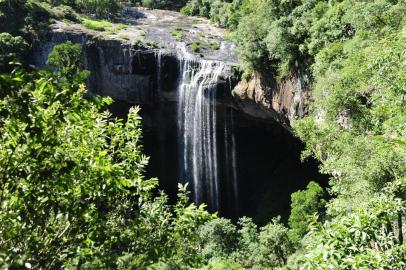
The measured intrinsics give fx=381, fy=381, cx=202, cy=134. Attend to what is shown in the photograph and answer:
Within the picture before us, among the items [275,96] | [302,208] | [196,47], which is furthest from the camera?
[196,47]

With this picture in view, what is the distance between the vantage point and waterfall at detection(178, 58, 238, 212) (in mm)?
30484

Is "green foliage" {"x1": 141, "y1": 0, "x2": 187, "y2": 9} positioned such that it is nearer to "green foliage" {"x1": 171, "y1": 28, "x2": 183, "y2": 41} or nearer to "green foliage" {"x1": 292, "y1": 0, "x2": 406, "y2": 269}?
"green foliage" {"x1": 171, "y1": 28, "x2": 183, "y2": 41}

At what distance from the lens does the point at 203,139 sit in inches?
1284

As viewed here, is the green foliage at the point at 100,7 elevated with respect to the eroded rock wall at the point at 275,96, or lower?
elevated

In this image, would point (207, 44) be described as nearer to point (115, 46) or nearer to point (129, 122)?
point (115, 46)

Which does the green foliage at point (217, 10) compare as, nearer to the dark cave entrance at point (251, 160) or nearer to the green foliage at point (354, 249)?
the dark cave entrance at point (251, 160)

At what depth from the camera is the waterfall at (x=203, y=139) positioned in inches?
1200

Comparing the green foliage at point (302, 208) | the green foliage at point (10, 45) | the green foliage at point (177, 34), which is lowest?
the green foliage at point (302, 208)

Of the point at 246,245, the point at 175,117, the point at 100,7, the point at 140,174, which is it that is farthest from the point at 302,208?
the point at 100,7

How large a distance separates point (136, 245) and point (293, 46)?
1951cm

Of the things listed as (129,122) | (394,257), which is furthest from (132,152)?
(394,257)

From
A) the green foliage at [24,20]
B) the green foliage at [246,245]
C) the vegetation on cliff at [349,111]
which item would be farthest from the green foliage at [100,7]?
the green foliage at [246,245]

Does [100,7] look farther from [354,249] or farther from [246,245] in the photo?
[354,249]

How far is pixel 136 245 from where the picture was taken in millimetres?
5133
